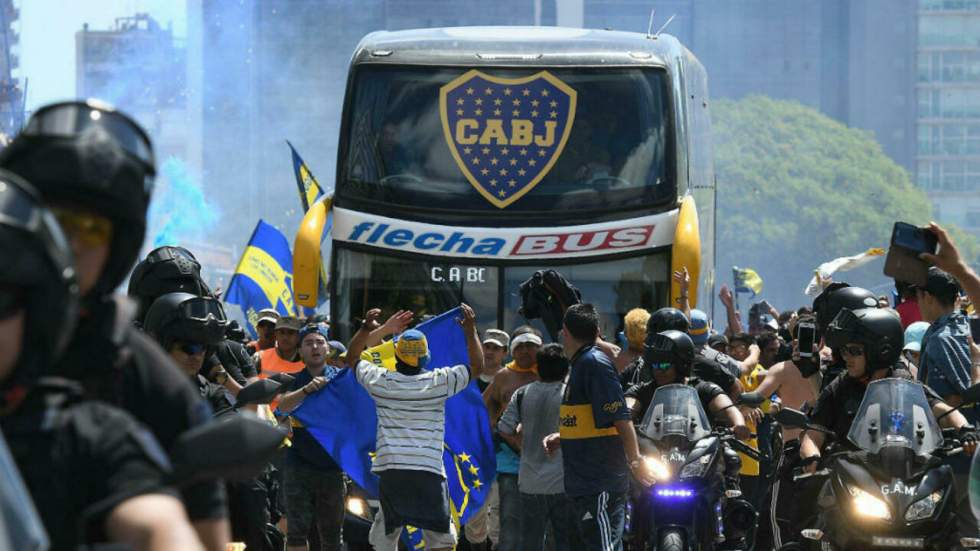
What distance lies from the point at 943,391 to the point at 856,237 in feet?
317

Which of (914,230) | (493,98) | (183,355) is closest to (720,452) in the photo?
(914,230)

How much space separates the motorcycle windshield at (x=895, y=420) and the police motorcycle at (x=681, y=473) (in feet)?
5.80

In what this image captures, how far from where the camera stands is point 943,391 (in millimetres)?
9648

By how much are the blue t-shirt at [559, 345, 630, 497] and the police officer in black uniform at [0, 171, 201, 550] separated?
23.1 ft

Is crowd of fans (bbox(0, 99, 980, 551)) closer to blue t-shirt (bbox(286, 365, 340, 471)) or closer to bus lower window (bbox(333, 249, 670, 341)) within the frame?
blue t-shirt (bbox(286, 365, 340, 471))

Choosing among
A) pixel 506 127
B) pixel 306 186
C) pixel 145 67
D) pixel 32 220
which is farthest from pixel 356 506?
pixel 145 67

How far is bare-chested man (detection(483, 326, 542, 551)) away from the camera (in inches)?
484

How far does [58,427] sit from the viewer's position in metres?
3.43

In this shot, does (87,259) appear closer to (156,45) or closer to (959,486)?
(959,486)

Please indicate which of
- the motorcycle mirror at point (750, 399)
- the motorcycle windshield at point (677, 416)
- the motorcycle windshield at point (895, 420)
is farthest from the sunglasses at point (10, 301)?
the motorcycle windshield at point (677, 416)

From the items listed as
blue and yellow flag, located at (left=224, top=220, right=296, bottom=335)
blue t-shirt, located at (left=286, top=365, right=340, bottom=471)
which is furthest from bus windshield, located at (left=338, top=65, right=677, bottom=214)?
blue and yellow flag, located at (left=224, top=220, right=296, bottom=335)

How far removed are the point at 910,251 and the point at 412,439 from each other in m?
3.80

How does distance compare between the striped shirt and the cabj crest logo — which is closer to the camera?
the striped shirt

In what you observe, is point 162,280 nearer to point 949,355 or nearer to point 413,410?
point 413,410
